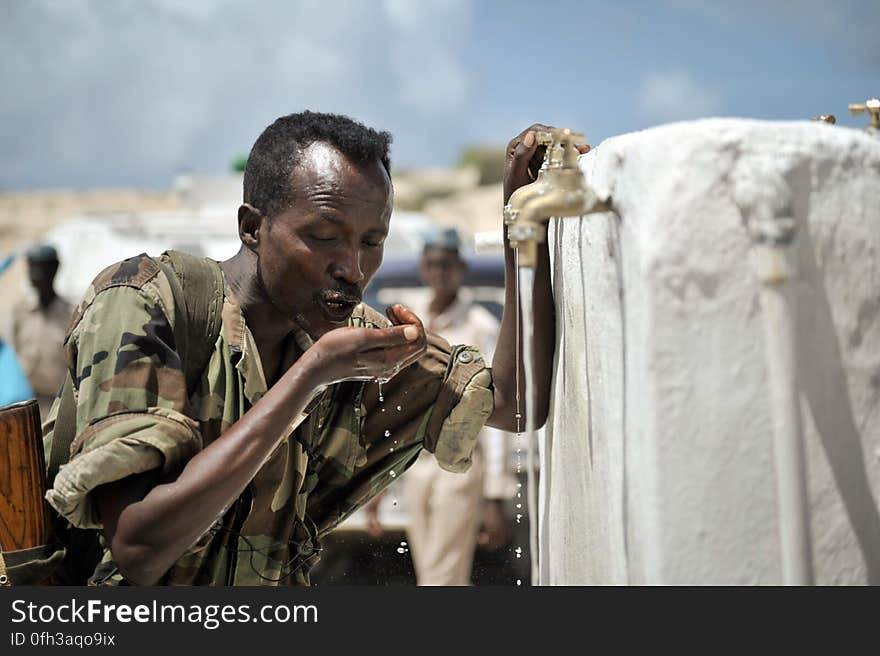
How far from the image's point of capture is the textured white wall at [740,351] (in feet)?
5.74

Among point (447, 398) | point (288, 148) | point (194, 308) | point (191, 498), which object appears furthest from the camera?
point (447, 398)

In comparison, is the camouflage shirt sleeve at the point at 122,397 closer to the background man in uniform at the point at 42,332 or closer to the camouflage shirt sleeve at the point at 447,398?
the camouflage shirt sleeve at the point at 447,398

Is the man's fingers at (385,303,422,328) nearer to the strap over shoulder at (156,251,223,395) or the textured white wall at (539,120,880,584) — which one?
the strap over shoulder at (156,251,223,395)

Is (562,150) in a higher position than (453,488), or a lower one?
lower

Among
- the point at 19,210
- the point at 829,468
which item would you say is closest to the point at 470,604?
the point at 829,468

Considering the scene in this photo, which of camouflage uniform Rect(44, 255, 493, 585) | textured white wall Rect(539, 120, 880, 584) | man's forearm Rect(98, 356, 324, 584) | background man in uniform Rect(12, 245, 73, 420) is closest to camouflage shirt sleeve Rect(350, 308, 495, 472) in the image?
camouflage uniform Rect(44, 255, 493, 585)

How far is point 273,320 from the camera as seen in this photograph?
2.52m

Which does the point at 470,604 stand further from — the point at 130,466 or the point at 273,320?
the point at 273,320

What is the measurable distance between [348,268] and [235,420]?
0.43 m

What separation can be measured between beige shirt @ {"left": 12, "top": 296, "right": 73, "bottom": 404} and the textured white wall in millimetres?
6384

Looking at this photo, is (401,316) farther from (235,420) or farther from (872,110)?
(872,110)

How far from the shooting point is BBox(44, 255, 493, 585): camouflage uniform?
2092 mm

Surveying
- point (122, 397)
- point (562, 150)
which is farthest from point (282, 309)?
point (562, 150)

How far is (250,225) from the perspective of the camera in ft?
8.20
